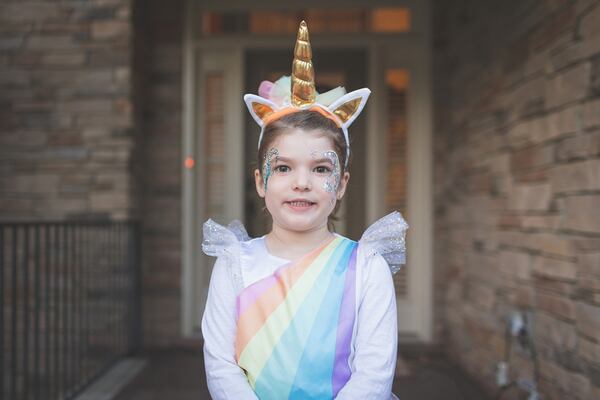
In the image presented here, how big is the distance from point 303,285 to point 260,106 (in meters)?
0.54

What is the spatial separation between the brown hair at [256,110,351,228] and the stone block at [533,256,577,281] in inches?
51.7

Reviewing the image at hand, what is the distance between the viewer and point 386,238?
160cm

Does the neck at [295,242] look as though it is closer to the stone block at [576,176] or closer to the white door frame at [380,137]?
the stone block at [576,176]

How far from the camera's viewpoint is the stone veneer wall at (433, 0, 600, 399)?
2.20 metres

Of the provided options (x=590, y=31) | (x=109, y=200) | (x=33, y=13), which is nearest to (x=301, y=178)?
(x=590, y=31)

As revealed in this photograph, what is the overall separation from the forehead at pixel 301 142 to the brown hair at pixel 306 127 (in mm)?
10

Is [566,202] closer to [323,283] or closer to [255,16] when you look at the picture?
[323,283]

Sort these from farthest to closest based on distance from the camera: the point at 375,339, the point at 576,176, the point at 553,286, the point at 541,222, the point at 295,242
→ the point at 541,222
the point at 553,286
the point at 576,176
the point at 295,242
the point at 375,339

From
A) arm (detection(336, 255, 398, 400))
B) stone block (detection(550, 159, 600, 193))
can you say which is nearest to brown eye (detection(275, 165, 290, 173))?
arm (detection(336, 255, 398, 400))

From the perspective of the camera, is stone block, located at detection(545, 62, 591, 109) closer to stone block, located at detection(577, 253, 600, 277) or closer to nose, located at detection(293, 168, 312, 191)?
stone block, located at detection(577, 253, 600, 277)

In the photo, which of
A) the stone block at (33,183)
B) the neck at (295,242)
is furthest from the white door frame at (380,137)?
the neck at (295,242)

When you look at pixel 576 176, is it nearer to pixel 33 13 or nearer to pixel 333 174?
pixel 333 174

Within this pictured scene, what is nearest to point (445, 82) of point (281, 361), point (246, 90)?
point (246, 90)

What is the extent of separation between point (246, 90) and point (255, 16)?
572 millimetres
